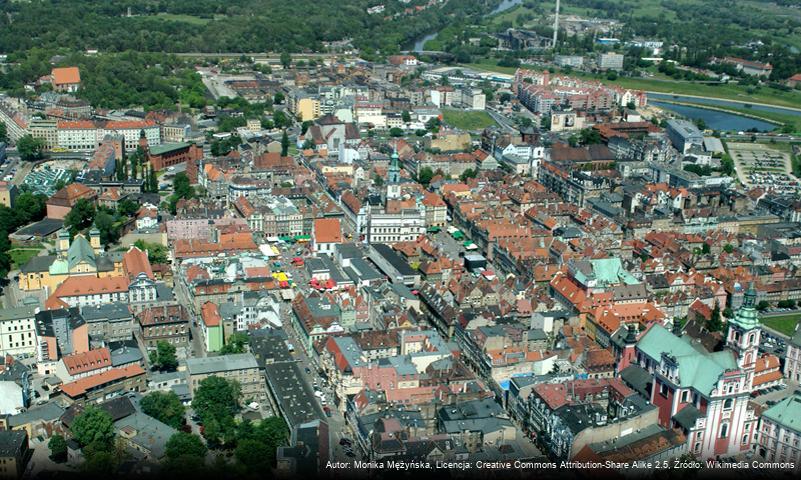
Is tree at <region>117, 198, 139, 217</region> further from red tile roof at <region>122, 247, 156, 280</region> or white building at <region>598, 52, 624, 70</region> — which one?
white building at <region>598, 52, 624, 70</region>

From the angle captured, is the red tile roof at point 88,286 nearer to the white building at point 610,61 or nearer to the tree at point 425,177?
the tree at point 425,177

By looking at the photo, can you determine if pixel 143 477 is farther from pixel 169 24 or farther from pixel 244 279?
pixel 169 24

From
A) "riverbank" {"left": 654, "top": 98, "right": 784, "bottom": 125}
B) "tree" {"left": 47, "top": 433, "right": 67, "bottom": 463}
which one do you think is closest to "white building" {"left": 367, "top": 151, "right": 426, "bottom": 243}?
"tree" {"left": 47, "top": 433, "right": 67, "bottom": 463}

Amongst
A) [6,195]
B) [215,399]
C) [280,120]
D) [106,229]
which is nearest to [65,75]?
[280,120]

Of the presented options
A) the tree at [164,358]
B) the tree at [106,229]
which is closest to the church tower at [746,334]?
the tree at [164,358]

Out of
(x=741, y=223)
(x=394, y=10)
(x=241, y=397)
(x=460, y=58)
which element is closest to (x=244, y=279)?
(x=241, y=397)

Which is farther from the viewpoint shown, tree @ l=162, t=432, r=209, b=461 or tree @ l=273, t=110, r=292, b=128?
tree @ l=273, t=110, r=292, b=128
